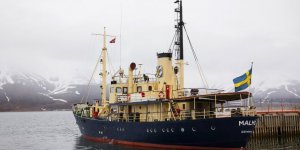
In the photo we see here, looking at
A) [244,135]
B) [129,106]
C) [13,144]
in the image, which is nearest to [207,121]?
[244,135]

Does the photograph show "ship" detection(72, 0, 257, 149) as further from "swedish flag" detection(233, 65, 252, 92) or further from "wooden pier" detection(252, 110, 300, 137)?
"wooden pier" detection(252, 110, 300, 137)

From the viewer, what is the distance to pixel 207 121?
32.1 metres

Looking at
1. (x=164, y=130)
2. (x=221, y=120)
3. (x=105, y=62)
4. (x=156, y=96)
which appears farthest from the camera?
(x=105, y=62)

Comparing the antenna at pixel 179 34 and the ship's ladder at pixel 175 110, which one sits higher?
the antenna at pixel 179 34

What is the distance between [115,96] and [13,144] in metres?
15.8

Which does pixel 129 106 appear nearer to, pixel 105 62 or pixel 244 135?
pixel 105 62

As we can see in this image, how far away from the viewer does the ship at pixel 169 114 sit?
105ft

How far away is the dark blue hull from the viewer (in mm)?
31672

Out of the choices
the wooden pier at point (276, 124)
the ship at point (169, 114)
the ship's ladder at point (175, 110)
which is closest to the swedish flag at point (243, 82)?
the ship at point (169, 114)

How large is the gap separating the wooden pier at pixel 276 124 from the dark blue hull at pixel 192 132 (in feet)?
55.0

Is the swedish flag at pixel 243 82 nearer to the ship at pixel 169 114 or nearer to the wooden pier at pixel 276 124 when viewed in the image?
the ship at pixel 169 114

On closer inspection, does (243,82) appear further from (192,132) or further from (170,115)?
(170,115)

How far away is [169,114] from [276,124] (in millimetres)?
19866

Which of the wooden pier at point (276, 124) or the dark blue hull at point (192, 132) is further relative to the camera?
the wooden pier at point (276, 124)
